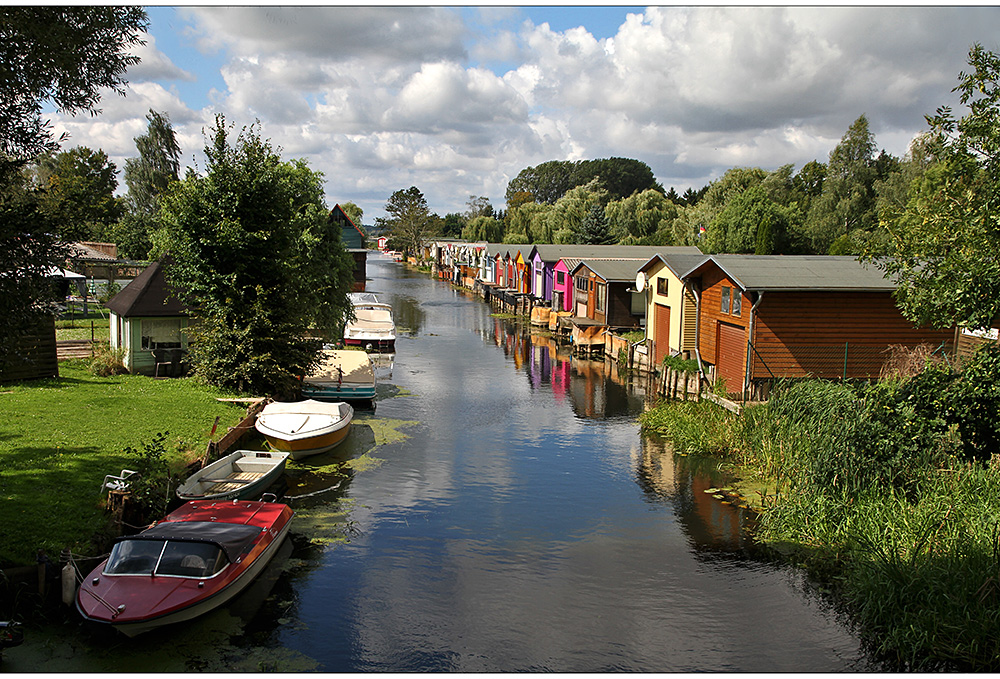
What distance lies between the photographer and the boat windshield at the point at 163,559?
11.6m

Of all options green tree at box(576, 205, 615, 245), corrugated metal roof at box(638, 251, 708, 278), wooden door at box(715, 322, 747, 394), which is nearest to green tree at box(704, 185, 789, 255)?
corrugated metal roof at box(638, 251, 708, 278)

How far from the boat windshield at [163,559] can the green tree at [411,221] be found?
151156mm

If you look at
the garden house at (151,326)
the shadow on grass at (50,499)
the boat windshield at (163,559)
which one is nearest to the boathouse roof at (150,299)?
the garden house at (151,326)

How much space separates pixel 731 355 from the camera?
27625 millimetres

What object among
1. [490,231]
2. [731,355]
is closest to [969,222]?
[731,355]

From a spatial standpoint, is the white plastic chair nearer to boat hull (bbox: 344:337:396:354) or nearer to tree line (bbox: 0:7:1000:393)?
tree line (bbox: 0:7:1000:393)

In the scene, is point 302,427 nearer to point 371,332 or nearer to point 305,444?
point 305,444

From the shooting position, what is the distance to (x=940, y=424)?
9445 millimetres

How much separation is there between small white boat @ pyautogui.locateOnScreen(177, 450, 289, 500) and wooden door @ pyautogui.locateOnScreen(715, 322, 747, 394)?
17007 millimetres

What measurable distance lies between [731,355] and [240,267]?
18.7 m

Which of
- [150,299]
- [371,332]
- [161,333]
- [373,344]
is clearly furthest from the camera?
[373,344]

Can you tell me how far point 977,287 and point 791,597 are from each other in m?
6.96

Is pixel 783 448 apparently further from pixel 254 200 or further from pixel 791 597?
pixel 254 200

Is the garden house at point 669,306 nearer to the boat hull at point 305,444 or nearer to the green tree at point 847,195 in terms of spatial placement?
the boat hull at point 305,444
